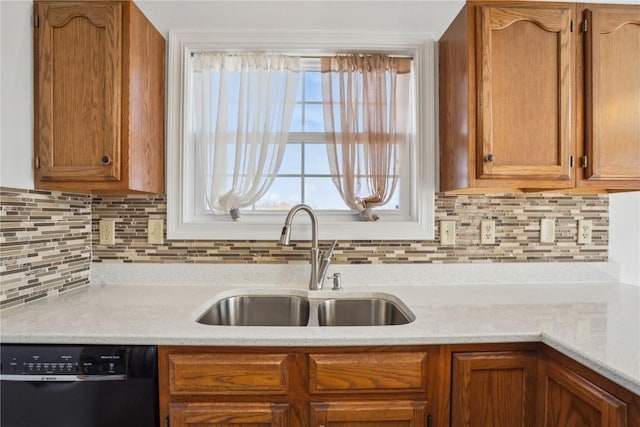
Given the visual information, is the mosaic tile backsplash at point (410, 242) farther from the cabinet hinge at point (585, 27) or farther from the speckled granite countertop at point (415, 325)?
the cabinet hinge at point (585, 27)

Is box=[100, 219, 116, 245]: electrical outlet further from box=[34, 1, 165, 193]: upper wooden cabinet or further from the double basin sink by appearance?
the double basin sink

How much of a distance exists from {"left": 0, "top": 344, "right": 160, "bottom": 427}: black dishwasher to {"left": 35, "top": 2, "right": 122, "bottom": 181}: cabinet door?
2.16 ft

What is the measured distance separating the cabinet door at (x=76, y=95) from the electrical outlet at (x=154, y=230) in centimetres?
39

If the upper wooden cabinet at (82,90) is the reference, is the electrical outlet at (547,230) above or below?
below

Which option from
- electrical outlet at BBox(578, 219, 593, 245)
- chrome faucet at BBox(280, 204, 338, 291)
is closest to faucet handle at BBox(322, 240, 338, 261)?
chrome faucet at BBox(280, 204, 338, 291)

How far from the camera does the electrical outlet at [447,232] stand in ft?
5.66

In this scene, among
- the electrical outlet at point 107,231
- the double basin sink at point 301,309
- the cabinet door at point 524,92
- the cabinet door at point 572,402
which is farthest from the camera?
the electrical outlet at point 107,231

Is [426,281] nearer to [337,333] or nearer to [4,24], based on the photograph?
[337,333]

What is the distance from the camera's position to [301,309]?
1.61 m

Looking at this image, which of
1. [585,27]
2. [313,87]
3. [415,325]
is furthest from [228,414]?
[585,27]

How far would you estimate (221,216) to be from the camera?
1.79 metres

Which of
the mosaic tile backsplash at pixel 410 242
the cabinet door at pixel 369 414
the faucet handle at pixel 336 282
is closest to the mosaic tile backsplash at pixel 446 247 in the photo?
the mosaic tile backsplash at pixel 410 242

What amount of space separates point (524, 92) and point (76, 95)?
5.81ft

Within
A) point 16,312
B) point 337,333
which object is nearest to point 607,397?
point 337,333
